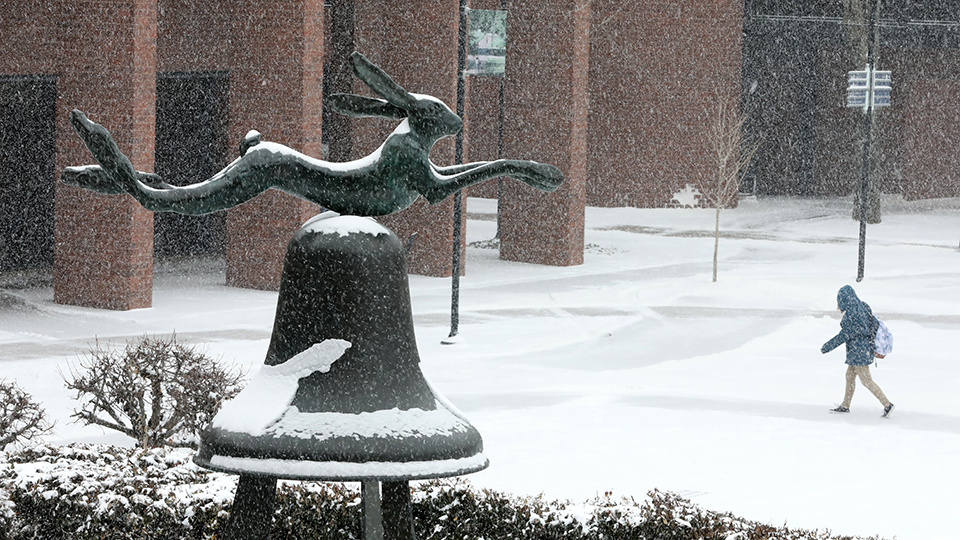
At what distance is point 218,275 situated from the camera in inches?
1030

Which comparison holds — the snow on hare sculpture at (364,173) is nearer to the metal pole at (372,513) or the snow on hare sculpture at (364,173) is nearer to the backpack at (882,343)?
the metal pole at (372,513)

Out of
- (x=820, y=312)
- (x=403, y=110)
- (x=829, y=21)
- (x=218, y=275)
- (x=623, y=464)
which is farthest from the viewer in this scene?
(x=829, y=21)

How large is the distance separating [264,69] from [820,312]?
35.8 feet

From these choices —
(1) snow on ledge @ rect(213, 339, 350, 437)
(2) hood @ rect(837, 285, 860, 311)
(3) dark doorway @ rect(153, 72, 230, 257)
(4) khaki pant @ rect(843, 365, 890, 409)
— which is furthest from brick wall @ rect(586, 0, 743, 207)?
(1) snow on ledge @ rect(213, 339, 350, 437)

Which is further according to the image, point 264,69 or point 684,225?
point 684,225

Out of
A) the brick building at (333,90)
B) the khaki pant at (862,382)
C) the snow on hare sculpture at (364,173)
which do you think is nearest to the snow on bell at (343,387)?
the snow on hare sculpture at (364,173)

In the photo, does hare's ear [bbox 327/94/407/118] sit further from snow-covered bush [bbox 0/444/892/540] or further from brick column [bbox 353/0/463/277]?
brick column [bbox 353/0/463/277]

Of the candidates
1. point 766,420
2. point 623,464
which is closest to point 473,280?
point 766,420

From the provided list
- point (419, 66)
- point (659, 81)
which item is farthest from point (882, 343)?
point (659, 81)

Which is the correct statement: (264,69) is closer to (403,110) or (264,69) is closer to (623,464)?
(623,464)

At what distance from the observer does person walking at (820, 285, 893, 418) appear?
575 inches

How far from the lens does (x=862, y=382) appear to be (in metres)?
14.6

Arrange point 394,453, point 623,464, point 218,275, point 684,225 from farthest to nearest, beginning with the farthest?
point 684,225
point 218,275
point 623,464
point 394,453

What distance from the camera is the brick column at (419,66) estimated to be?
2628cm
